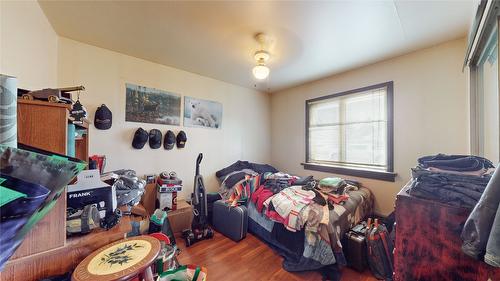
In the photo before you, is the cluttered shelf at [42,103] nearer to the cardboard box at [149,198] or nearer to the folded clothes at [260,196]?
the cardboard box at [149,198]

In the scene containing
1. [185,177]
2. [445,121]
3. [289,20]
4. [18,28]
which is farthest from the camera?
[185,177]

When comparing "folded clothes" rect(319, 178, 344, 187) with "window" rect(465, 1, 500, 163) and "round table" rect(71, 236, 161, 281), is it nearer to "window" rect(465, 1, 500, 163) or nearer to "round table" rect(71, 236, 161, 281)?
"window" rect(465, 1, 500, 163)

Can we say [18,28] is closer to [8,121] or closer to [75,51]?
[75,51]

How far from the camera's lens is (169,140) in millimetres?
2775

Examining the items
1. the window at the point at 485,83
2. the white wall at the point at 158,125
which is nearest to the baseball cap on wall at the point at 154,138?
the white wall at the point at 158,125

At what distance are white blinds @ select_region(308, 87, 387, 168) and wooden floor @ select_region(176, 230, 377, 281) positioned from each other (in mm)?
1603

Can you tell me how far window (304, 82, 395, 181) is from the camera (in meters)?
2.62

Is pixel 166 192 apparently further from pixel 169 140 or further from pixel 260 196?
pixel 260 196

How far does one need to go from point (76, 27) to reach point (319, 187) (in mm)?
3241

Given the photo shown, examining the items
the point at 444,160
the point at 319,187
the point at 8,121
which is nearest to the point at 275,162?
the point at 319,187

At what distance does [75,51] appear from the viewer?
218 cm

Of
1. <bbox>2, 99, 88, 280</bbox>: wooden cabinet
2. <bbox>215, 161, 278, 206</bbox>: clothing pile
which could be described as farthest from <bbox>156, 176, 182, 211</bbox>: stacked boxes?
<bbox>2, 99, 88, 280</bbox>: wooden cabinet

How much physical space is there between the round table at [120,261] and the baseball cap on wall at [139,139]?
5.68ft

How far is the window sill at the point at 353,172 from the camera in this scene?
2.55 meters
